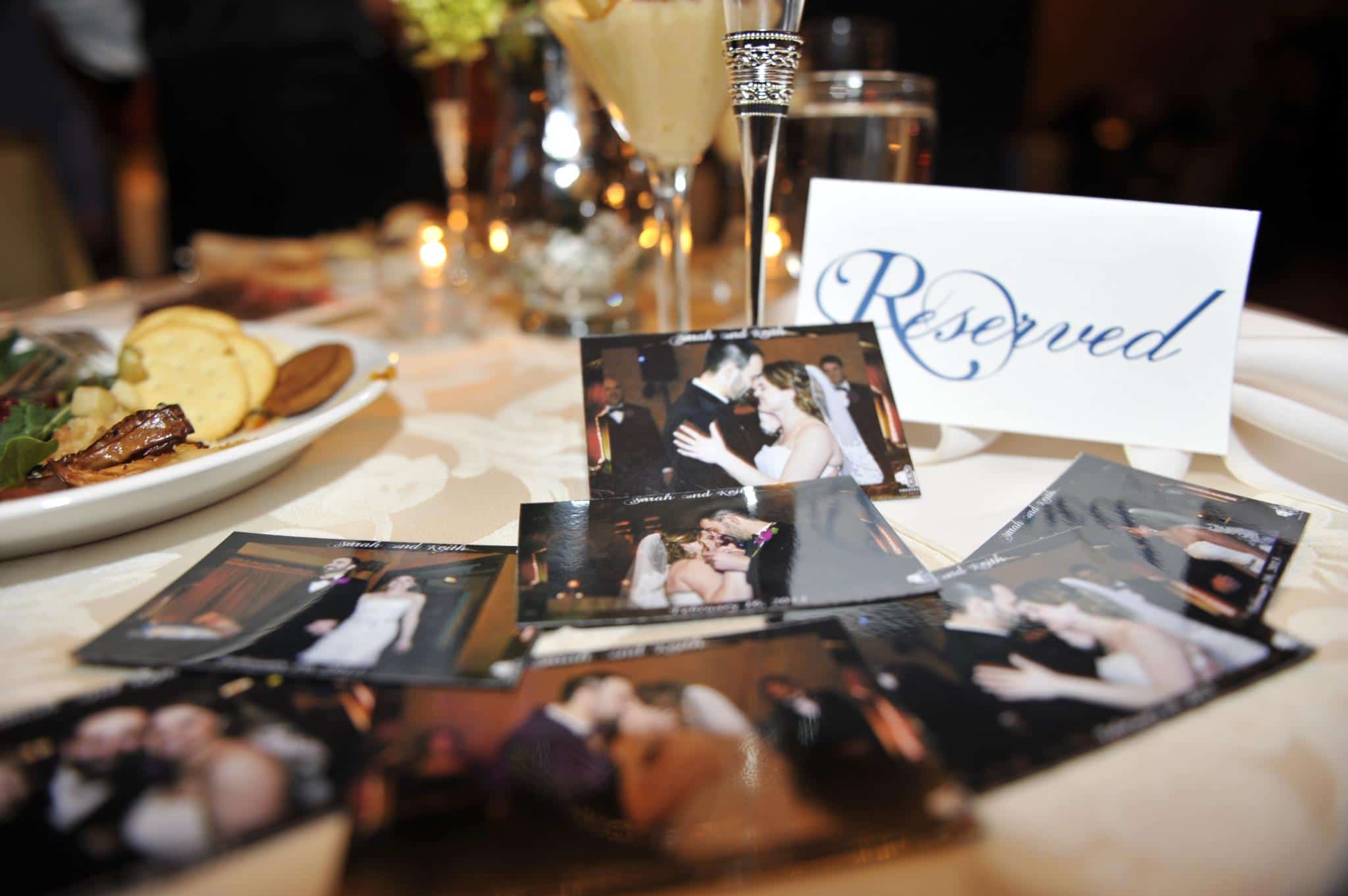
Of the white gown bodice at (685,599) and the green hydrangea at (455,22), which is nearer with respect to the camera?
the white gown bodice at (685,599)

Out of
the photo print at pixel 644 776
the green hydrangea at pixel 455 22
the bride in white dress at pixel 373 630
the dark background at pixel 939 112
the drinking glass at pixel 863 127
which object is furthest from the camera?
the dark background at pixel 939 112

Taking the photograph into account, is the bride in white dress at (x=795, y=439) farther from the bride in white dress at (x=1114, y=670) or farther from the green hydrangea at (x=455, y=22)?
the green hydrangea at (x=455, y=22)

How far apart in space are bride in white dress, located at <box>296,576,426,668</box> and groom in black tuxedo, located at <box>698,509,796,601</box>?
156 mm

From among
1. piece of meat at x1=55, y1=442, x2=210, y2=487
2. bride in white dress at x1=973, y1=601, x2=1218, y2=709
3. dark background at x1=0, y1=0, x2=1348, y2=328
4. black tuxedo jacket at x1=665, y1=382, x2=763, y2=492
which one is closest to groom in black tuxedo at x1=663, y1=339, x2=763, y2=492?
black tuxedo jacket at x1=665, y1=382, x2=763, y2=492

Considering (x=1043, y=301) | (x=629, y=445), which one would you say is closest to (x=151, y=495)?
(x=629, y=445)

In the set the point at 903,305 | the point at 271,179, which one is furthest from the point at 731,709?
the point at 271,179

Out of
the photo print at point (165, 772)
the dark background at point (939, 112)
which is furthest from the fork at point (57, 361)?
the dark background at point (939, 112)

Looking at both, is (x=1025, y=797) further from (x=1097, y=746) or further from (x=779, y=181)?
(x=779, y=181)

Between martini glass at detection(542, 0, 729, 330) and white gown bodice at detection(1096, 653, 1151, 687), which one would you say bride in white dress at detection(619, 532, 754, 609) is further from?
martini glass at detection(542, 0, 729, 330)

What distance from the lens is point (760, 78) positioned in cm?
55

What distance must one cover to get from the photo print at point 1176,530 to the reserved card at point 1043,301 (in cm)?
7

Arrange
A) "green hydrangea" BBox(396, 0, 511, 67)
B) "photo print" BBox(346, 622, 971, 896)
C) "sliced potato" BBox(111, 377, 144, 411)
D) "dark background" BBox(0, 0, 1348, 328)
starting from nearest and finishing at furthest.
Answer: "photo print" BBox(346, 622, 971, 896) < "sliced potato" BBox(111, 377, 144, 411) < "green hydrangea" BBox(396, 0, 511, 67) < "dark background" BBox(0, 0, 1348, 328)

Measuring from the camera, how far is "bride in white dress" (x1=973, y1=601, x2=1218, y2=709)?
12.6 inches

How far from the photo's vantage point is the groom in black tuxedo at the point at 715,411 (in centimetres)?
51
